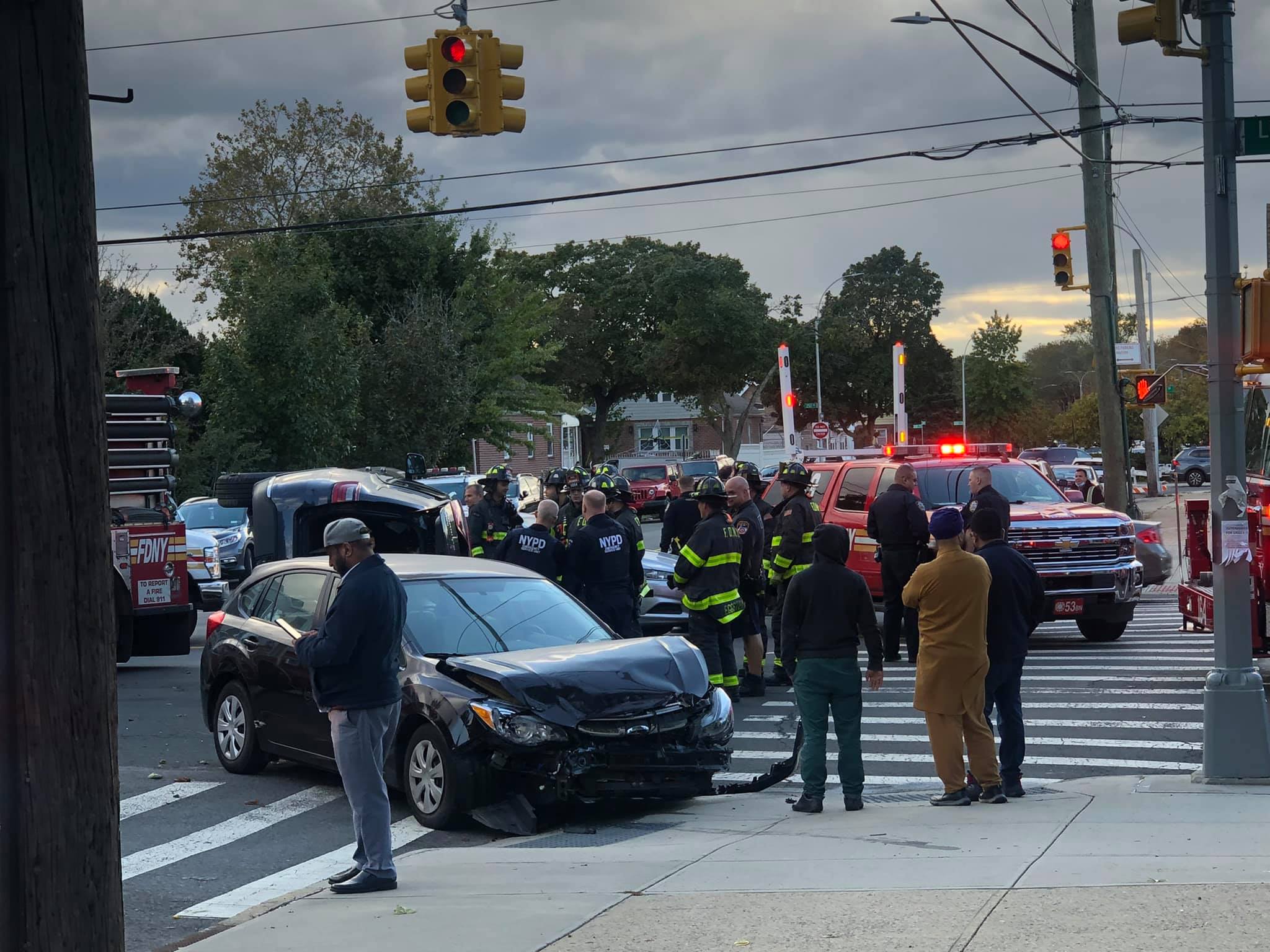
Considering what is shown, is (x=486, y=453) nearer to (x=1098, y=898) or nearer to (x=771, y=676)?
(x=771, y=676)

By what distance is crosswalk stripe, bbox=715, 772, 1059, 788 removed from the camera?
975cm

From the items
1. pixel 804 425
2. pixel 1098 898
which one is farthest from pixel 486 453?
pixel 1098 898

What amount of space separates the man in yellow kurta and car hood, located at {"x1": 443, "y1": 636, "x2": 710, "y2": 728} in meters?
1.45

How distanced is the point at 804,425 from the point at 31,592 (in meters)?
79.2

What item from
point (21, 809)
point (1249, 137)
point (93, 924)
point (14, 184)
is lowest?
point (93, 924)

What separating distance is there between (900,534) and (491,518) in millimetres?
4415

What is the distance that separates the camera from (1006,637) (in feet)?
29.1

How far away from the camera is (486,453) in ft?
212

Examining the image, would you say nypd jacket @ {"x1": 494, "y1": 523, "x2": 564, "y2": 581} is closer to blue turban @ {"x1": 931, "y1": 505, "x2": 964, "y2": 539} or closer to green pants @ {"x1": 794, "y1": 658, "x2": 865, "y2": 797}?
green pants @ {"x1": 794, "y1": 658, "x2": 865, "y2": 797}

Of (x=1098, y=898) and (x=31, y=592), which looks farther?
(x=1098, y=898)

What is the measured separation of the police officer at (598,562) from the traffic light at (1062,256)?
11468 millimetres

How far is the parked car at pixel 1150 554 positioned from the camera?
21.0 m

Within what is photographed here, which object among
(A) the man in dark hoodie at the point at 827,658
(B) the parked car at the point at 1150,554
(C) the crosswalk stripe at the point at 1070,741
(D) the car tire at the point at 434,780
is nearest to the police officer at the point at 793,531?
(C) the crosswalk stripe at the point at 1070,741

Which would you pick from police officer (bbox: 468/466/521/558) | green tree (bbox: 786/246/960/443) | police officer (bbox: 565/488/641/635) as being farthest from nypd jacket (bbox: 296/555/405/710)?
green tree (bbox: 786/246/960/443)
